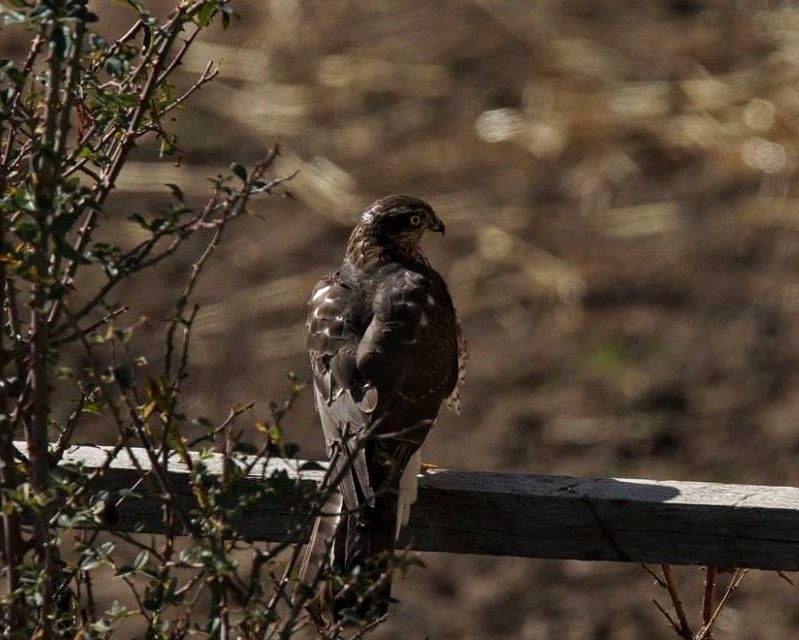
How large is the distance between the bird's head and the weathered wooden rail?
5.88 ft

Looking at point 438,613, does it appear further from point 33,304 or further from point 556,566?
point 33,304

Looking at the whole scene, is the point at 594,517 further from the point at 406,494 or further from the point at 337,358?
the point at 337,358

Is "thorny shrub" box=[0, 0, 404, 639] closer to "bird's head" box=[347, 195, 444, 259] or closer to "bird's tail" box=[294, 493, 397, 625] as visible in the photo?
"bird's tail" box=[294, 493, 397, 625]

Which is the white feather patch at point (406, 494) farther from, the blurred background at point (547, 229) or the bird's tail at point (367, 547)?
the blurred background at point (547, 229)

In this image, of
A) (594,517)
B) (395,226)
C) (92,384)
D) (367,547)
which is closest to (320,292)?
(395,226)

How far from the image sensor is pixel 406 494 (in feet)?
11.7

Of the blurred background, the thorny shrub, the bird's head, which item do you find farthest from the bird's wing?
the blurred background

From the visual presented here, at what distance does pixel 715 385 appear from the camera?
715cm

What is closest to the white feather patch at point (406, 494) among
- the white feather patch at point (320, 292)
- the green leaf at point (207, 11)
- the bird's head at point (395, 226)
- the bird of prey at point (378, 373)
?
the bird of prey at point (378, 373)

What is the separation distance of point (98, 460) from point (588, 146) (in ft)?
19.7

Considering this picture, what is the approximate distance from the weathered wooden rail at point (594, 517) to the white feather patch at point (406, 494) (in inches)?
2.3

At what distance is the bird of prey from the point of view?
345cm

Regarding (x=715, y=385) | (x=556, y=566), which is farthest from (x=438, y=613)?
(x=715, y=385)

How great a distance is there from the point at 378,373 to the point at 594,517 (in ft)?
3.12
